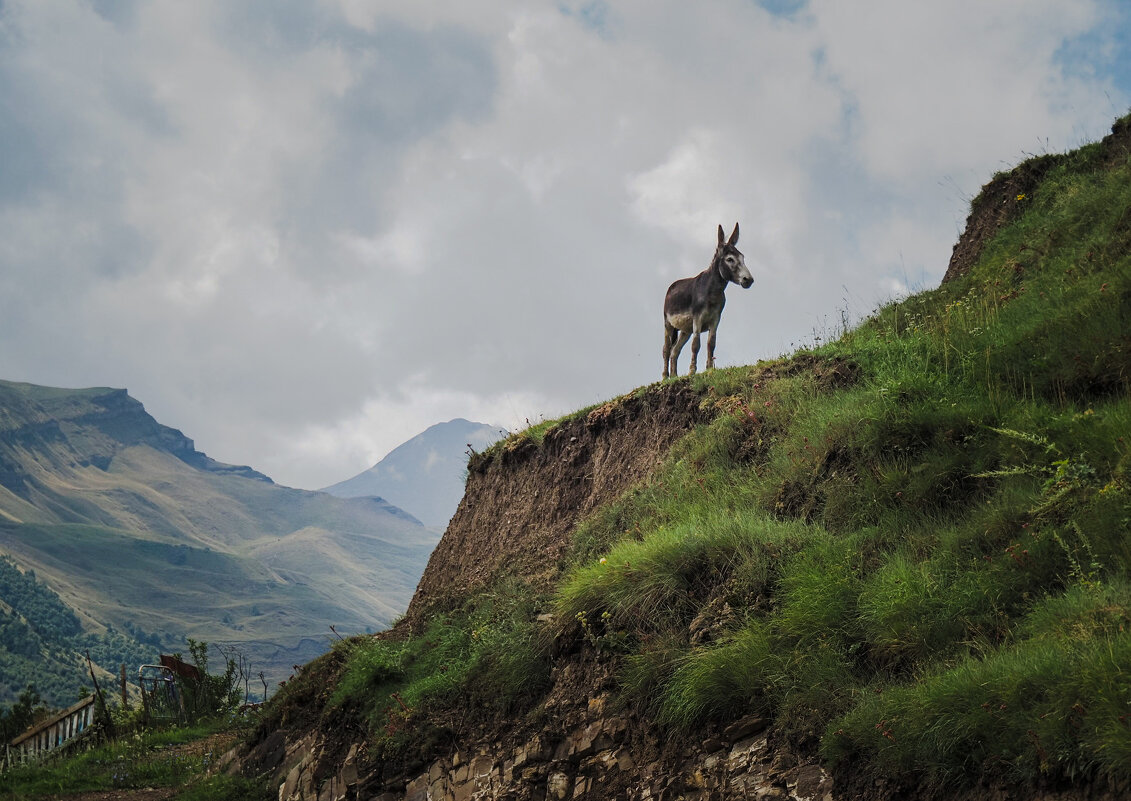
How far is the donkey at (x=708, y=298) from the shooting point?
1783cm

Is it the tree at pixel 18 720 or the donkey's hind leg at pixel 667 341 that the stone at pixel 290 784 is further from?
the tree at pixel 18 720

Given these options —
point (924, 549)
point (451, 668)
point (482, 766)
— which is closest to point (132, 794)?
point (451, 668)

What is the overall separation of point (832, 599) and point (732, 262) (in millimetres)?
10919

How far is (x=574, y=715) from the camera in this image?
9.15 meters

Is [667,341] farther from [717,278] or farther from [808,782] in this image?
[808,782]

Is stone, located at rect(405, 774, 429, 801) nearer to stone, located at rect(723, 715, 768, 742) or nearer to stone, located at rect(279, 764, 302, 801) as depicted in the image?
stone, located at rect(279, 764, 302, 801)

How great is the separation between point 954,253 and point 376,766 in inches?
576

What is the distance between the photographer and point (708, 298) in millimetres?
18172

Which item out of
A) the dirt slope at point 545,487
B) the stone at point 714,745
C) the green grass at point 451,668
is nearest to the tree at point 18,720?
the dirt slope at point 545,487

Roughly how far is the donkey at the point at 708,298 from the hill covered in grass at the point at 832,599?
2.79m

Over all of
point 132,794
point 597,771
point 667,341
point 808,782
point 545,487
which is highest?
point 667,341

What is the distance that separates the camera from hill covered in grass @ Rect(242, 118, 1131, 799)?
20.0 feet

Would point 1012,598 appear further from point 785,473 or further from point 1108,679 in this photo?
point 785,473

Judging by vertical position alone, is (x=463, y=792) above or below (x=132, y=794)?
above
